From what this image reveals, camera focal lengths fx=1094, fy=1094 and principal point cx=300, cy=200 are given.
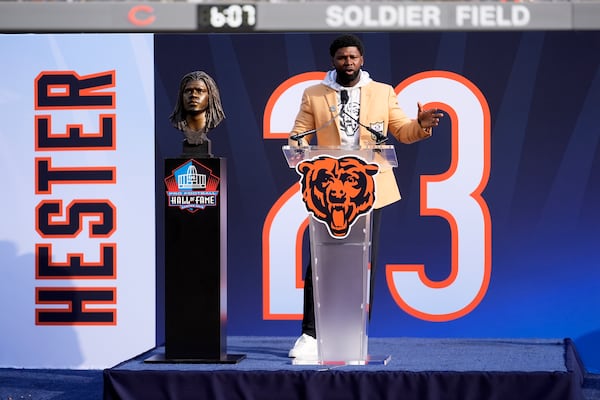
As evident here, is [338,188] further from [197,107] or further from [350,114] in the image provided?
[197,107]

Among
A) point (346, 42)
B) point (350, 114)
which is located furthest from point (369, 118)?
point (346, 42)

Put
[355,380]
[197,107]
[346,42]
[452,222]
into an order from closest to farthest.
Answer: [355,380] → [346,42] → [197,107] → [452,222]

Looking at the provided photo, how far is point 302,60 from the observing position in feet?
16.7

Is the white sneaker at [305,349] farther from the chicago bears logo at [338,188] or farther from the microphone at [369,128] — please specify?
the microphone at [369,128]

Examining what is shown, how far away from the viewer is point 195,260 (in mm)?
4035

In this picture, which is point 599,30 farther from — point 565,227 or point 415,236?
point 415,236

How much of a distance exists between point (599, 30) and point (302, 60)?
1374mm

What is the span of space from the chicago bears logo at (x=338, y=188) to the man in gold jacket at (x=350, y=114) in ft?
0.87

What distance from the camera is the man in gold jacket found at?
4047 millimetres

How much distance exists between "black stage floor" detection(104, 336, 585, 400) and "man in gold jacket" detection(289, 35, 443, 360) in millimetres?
286

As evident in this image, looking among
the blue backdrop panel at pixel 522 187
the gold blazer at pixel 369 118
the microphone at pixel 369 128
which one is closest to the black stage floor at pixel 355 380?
the gold blazer at pixel 369 118

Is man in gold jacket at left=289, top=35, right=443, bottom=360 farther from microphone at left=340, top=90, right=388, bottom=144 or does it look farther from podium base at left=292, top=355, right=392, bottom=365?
podium base at left=292, top=355, right=392, bottom=365

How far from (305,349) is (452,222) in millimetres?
1192

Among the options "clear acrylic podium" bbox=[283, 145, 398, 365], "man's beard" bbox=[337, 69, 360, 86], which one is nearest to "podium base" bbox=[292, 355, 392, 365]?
"clear acrylic podium" bbox=[283, 145, 398, 365]
